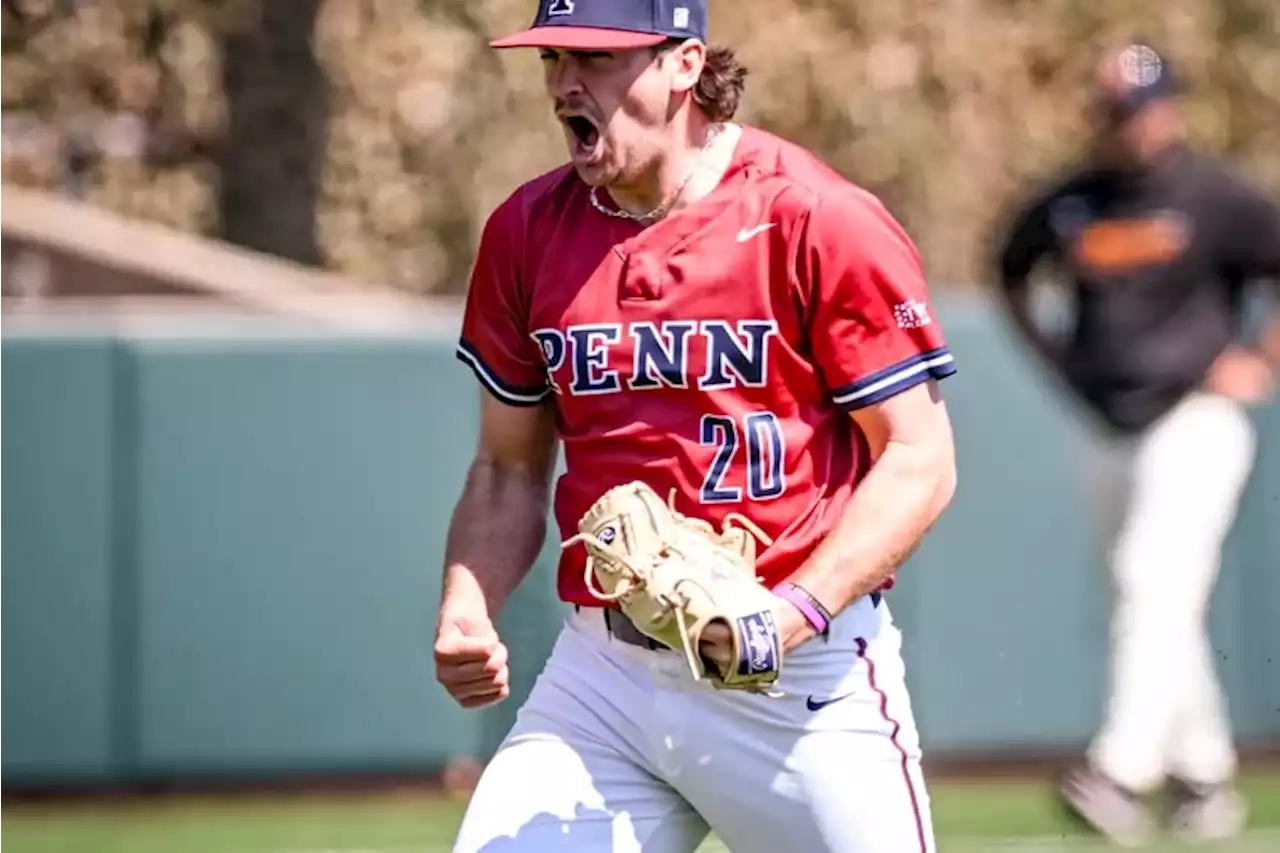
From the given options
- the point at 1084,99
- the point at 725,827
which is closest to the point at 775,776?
the point at 725,827

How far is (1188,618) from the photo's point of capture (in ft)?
23.5

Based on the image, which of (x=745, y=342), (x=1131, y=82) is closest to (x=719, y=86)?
(x=745, y=342)

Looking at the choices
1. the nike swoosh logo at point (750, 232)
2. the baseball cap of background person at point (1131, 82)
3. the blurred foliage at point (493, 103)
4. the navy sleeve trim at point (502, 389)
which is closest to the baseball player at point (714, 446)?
the nike swoosh logo at point (750, 232)

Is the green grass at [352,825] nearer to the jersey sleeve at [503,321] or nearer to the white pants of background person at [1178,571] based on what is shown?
the white pants of background person at [1178,571]

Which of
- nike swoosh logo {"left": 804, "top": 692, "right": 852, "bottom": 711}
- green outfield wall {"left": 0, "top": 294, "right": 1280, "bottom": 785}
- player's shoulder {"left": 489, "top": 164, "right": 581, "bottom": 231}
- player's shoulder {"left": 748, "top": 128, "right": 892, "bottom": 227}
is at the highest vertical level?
player's shoulder {"left": 748, "top": 128, "right": 892, "bottom": 227}

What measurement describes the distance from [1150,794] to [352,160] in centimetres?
1022

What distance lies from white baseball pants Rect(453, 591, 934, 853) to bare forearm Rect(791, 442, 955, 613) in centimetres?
15

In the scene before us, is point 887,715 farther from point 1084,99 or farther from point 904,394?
point 1084,99

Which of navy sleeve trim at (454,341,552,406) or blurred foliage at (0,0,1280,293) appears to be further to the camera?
blurred foliage at (0,0,1280,293)

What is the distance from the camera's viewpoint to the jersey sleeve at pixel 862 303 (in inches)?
143

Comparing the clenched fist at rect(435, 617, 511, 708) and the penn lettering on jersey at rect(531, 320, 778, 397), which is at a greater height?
the penn lettering on jersey at rect(531, 320, 778, 397)

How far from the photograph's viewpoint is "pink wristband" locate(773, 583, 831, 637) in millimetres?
3562

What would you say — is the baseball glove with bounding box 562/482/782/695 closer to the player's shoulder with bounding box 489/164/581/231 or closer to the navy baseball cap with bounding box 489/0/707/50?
the player's shoulder with bounding box 489/164/581/231

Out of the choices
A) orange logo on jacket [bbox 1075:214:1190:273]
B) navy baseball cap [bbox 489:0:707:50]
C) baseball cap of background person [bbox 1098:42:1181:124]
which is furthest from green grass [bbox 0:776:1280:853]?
navy baseball cap [bbox 489:0:707:50]
